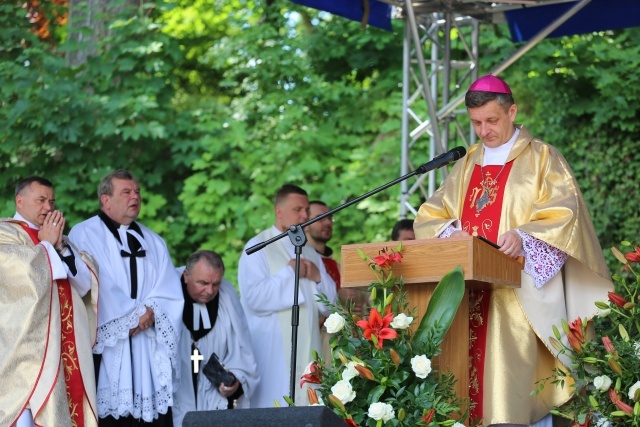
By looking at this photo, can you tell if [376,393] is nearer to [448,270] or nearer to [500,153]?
[448,270]

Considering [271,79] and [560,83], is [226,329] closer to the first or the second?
[560,83]

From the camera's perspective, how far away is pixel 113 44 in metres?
11.4

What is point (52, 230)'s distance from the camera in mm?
6102

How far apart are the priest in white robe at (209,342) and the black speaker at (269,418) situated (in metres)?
3.45

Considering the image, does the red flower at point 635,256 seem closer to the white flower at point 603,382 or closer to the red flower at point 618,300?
the red flower at point 618,300

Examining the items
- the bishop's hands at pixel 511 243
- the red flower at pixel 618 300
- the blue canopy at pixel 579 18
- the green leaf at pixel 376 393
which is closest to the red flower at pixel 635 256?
the red flower at pixel 618 300

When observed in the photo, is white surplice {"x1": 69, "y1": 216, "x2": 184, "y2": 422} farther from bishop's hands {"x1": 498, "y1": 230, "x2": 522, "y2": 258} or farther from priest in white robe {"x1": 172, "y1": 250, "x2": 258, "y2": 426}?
bishop's hands {"x1": 498, "y1": 230, "x2": 522, "y2": 258}

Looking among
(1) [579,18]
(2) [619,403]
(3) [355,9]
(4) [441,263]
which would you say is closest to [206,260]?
(3) [355,9]

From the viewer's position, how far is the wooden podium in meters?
4.54

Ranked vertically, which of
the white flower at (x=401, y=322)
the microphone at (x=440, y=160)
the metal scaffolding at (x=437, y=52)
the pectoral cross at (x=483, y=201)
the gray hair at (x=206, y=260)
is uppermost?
the metal scaffolding at (x=437, y=52)

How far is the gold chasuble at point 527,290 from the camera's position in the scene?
5.05 m

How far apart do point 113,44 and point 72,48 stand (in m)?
0.58

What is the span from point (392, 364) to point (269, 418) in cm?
114

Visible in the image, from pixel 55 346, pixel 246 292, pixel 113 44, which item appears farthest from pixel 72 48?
pixel 55 346
